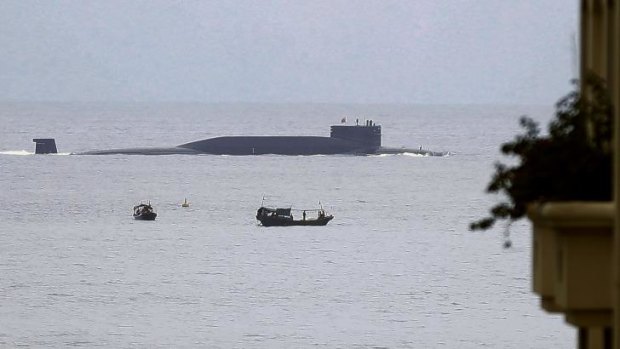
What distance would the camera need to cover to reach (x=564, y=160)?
14.7 meters

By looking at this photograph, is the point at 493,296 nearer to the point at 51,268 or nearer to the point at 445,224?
the point at 51,268

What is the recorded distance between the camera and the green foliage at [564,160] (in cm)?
1441

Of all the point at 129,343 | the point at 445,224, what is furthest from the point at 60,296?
the point at 445,224

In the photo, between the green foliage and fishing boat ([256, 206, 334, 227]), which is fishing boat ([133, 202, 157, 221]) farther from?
the green foliage

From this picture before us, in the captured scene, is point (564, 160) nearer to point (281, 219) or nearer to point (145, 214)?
point (281, 219)

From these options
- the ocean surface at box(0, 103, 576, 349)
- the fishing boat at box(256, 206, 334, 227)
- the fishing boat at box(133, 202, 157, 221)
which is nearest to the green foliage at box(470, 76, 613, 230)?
the ocean surface at box(0, 103, 576, 349)

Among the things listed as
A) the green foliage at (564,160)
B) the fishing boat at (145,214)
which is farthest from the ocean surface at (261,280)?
the green foliage at (564,160)

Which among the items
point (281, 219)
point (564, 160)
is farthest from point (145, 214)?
point (564, 160)

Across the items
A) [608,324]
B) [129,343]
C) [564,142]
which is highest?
[564,142]

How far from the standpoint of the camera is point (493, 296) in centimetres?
8888

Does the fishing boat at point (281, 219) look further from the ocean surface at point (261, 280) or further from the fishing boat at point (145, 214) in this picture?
the fishing boat at point (145, 214)

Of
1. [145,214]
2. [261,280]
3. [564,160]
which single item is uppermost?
[564,160]

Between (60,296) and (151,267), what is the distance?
18.0m

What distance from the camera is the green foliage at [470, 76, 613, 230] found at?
47.3 feet
